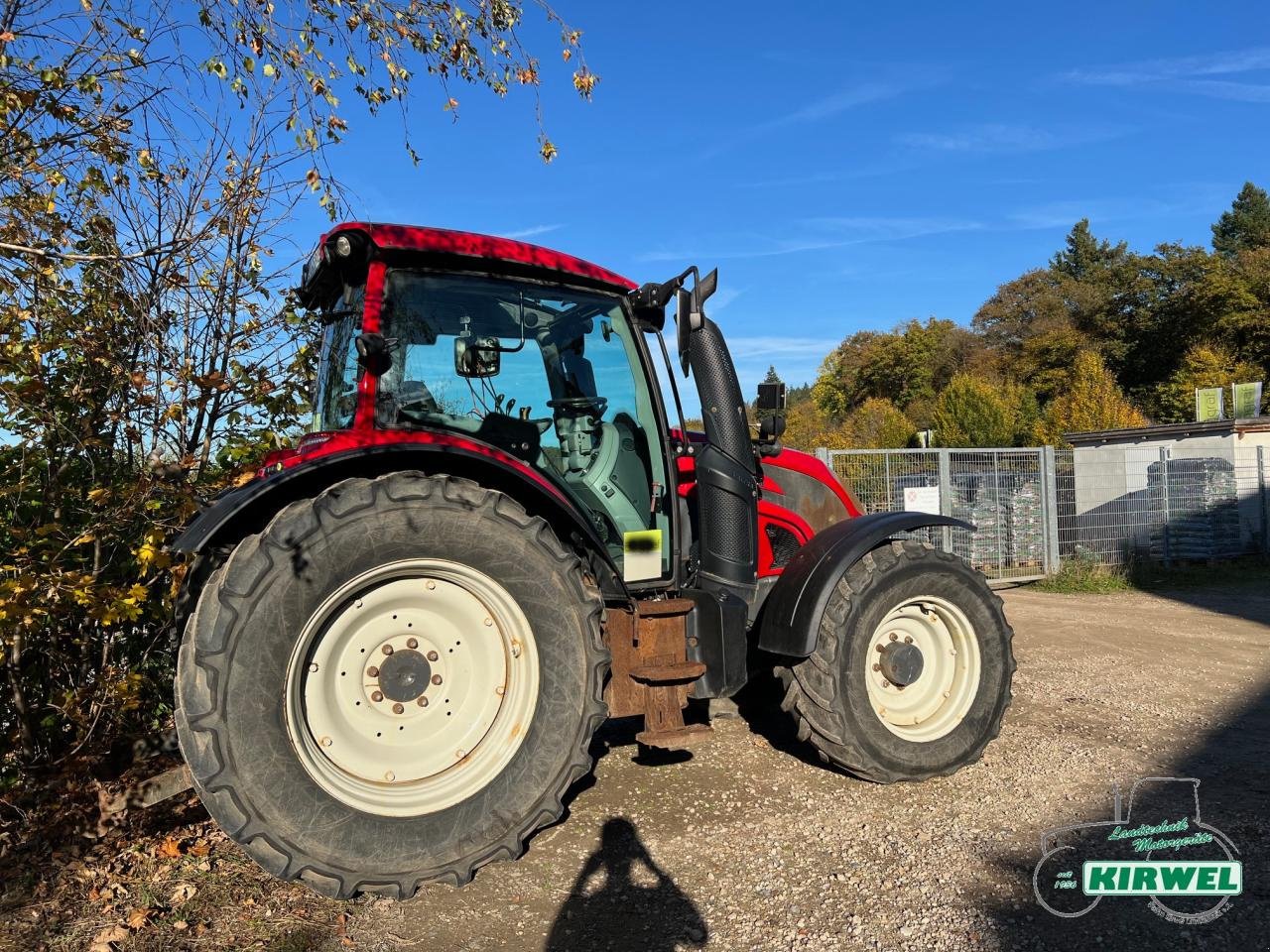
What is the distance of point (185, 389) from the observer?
153 inches

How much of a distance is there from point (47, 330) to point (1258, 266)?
1731 inches

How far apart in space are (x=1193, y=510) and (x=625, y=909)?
43.4ft

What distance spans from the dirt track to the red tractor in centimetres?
23

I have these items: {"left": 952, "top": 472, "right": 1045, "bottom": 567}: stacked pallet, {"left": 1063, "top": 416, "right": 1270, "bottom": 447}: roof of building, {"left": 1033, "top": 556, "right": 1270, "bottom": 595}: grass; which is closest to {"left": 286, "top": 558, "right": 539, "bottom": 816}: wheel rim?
{"left": 952, "top": 472, "right": 1045, "bottom": 567}: stacked pallet

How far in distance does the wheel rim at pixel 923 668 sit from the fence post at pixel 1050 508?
866 cm

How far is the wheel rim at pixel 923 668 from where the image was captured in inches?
160

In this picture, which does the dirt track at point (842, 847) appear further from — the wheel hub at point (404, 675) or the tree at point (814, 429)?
the tree at point (814, 429)

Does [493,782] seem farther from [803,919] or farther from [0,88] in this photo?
[0,88]

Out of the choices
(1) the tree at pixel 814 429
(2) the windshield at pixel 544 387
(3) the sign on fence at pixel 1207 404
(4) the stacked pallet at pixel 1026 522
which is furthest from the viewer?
(1) the tree at pixel 814 429

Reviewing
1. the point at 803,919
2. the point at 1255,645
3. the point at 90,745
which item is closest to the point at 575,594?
the point at 803,919

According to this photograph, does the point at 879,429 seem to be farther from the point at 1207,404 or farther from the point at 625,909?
the point at 625,909

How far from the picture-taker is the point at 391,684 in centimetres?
304

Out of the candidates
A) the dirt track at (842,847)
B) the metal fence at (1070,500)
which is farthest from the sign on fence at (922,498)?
the dirt track at (842,847)

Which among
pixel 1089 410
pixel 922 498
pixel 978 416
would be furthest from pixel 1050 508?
pixel 978 416
